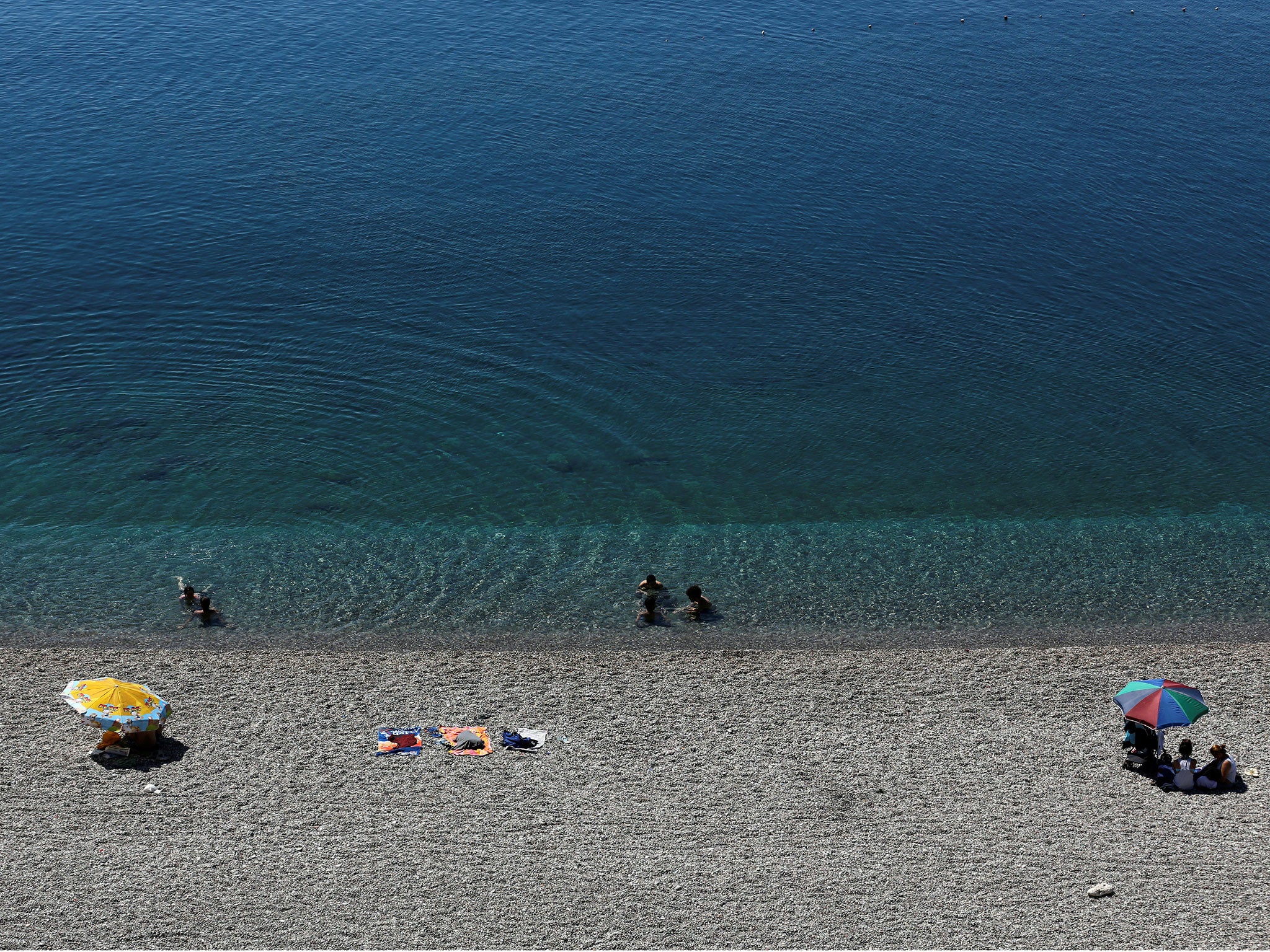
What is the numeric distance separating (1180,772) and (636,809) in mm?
11748

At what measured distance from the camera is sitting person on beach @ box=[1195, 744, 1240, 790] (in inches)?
936

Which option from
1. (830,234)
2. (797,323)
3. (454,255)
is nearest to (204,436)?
(454,255)

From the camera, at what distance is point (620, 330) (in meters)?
46.1

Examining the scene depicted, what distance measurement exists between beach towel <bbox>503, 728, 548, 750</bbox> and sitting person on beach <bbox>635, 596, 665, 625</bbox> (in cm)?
613

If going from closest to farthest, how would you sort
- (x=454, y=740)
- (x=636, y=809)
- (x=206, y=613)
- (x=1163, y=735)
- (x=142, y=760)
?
(x=636, y=809)
(x=142, y=760)
(x=454, y=740)
(x=1163, y=735)
(x=206, y=613)

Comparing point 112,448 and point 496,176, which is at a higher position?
point 496,176

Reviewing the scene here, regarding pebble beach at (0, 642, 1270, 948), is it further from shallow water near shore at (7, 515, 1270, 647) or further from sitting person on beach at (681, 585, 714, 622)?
sitting person on beach at (681, 585, 714, 622)

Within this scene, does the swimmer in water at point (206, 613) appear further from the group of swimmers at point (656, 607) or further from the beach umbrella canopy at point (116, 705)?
the group of swimmers at point (656, 607)

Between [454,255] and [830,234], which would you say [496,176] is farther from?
[830,234]

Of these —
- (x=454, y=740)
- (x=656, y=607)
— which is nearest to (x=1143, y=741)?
(x=656, y=607)

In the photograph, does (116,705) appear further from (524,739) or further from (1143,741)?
(1143,741)

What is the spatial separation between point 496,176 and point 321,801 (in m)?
42.0

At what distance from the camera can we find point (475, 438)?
3925 cm

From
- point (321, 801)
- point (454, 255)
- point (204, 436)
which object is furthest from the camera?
point (454, 255)
